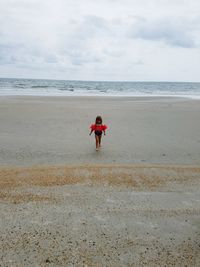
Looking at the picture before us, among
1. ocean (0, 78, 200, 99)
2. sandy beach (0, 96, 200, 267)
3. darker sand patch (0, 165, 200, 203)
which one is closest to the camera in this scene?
sandy beach (0, 96, 200, 267)

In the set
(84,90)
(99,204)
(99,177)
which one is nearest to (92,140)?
(99,177)

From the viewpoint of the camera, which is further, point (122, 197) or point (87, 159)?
point (87, 159)

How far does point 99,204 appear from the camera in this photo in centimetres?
504

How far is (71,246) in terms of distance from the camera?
3.83 m

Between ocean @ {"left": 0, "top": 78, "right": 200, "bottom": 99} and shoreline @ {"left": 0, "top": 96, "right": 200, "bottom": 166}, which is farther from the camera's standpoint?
ocean @ {"left": 0, "top": 78, "right": 200, "bottom": 99}

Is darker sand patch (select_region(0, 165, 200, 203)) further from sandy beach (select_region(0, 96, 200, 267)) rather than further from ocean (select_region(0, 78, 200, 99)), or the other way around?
ocean (select_region(0, 78, 200, 99))

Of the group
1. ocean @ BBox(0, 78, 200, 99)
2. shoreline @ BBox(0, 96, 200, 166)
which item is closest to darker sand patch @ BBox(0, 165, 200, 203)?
shoreline @ BBox(0, 96, 200, 166)

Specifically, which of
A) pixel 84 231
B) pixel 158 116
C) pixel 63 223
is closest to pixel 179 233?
pixel 84 231

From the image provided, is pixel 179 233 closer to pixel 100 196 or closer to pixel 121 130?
pixel 100 196

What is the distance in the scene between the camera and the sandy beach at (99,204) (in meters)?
3.72

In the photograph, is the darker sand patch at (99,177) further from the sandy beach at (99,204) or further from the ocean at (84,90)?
the ocean at (84,90)

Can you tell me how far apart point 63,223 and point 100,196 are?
115cm

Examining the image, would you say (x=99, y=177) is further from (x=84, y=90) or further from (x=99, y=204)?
(x=84, y=90)

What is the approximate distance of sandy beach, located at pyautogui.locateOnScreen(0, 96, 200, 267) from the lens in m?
3.72
